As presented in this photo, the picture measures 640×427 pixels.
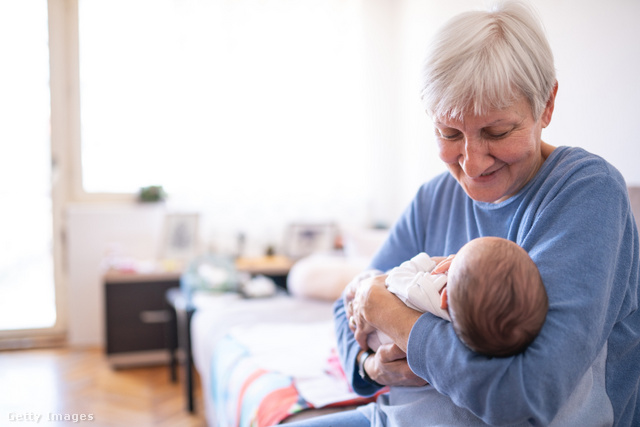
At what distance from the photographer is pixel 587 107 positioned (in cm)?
164

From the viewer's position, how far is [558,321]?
71cm

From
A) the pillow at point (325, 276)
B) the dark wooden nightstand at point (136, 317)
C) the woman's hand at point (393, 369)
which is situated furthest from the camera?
the dark wooden nightstand at point (136, 317)

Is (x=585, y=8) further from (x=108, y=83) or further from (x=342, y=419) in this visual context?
(x=108, y=83)

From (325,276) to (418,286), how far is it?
154cm

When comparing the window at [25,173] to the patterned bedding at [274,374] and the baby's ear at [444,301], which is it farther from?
the baby's ear at [444,301]

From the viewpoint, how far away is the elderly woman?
28.0 inches

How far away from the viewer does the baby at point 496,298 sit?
0.72 metres

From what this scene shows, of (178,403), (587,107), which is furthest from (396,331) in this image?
(178,403)

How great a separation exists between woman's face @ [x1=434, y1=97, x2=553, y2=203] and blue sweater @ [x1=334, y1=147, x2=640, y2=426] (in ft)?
0.12

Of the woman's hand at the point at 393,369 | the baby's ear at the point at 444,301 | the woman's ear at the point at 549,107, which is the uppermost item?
the woman's ear at the point at 549,107

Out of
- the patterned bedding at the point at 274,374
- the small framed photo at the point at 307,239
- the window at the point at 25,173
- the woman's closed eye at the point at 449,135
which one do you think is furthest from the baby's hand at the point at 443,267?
the window at the point at 25,173

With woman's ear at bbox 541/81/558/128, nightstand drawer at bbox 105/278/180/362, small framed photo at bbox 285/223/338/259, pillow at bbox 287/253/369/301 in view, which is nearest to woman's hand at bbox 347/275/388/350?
woman's ear at bbox 541/81/558/128

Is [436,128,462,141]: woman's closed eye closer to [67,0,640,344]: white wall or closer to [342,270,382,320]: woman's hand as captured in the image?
[342,270,382,320]: woman's hand

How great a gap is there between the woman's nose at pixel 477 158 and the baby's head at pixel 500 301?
0.61 ft
